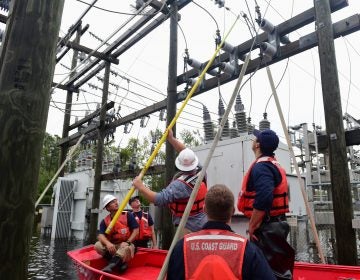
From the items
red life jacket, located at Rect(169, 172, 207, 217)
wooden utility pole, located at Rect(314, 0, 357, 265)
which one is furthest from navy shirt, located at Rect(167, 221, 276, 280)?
wooden utility pole, located at Rect(314, 0, 357, 265)

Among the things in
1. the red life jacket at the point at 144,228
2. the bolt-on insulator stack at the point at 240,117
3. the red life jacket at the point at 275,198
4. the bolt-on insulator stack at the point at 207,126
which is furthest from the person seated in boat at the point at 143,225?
the red life jacket at the point at 275,198

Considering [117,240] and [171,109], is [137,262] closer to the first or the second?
[117,240]

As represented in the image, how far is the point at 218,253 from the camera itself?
1.95 m

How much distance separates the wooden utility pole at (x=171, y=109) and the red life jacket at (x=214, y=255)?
16.7ft

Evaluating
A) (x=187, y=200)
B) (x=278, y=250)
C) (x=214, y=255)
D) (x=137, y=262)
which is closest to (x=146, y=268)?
(x=137, y=262)

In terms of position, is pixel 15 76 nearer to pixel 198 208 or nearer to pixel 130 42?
pixel 198 208

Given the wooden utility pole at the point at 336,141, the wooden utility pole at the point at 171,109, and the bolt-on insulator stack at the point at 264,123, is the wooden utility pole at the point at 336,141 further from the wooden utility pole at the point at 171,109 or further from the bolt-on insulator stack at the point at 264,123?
the wooden utility pole at the point at 171,109

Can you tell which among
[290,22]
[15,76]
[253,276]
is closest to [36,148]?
[15,76]

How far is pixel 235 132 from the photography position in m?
7.34

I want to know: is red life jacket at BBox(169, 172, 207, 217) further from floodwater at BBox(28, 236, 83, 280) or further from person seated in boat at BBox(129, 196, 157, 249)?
floodwater at BBox(28, 236, 83, 280)

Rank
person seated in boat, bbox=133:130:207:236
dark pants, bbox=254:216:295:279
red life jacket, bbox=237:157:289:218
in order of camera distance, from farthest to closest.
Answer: person seated in boat, bbox=133:130:207:236 < red life jacket, bbox=237:157:289:218 < dark pants, bbox=254:216:295:279

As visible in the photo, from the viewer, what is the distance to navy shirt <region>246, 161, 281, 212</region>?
2.93m

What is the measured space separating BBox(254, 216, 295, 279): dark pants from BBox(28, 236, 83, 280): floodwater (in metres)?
7.18

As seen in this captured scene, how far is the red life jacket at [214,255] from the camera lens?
1892mm
